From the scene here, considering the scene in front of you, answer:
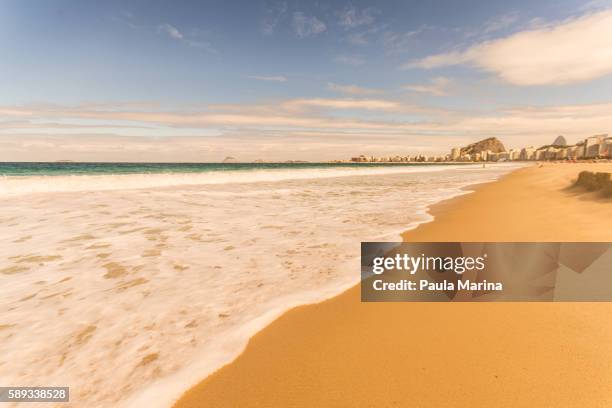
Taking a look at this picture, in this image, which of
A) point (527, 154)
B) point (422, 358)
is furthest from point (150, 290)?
point (527, 154)

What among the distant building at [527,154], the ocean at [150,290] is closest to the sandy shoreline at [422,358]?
the ocean at [150,290]

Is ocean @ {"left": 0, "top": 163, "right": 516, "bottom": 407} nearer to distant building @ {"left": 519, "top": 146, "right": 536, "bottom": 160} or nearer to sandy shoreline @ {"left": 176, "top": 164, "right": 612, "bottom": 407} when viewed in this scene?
sandy shoreline @ {"left": 176, "top": 164, "right": 612, "bottom": 407}

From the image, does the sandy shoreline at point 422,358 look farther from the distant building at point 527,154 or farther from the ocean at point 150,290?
the distant building at point 527,154

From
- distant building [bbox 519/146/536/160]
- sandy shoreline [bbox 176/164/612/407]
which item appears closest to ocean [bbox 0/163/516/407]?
sandy shoreline [bbox 176/164/612/407]

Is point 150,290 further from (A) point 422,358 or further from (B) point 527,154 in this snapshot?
(B) point 527,154

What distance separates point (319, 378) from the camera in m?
1.81

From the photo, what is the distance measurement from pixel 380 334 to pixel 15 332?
2.88 m

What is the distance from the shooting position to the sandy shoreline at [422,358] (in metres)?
1.62

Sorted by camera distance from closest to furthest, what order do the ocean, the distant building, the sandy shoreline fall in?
the sandy shoreline
the ocean
the distant building

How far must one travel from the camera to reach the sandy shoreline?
1.62 meters

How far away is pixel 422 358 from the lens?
6.30 feet

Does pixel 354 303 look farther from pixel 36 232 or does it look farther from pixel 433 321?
pixel 36 232

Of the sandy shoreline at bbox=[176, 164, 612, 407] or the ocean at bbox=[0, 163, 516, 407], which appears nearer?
the sandy shoreline at bbox=[176, 164, 612, 407]

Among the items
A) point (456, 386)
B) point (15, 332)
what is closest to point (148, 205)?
point (15, 332)
